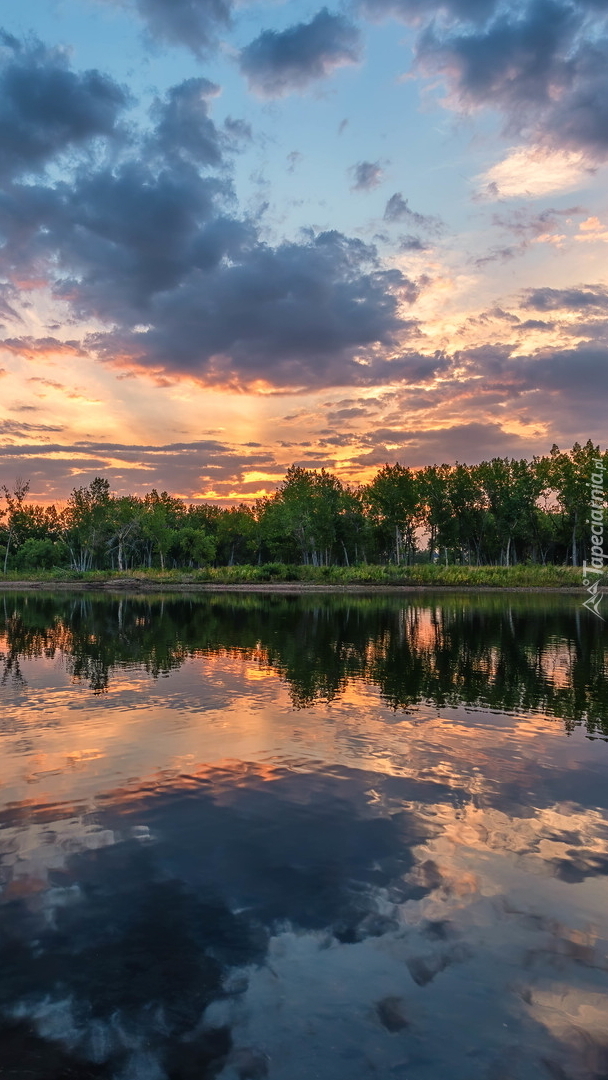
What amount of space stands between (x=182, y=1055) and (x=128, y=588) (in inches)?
3967

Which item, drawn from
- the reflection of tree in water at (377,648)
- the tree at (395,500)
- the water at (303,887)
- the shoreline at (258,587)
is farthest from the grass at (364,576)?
the water at (303,887)

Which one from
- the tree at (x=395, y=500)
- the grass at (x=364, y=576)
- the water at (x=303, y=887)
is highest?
the tree at (x=395, y=500)

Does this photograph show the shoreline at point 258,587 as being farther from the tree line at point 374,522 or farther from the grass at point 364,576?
the tree line at point 374,522

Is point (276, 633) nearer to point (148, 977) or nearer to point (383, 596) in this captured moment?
point (148, 977)

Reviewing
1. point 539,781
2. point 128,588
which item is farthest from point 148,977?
point 128,588

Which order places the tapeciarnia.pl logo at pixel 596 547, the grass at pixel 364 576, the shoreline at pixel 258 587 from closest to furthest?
the tapeciarnia.pl logo at pixel 596 547 → the shoreline at pixel 258 587 → the grass at pixel 364 576

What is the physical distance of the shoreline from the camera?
8725 centimetres

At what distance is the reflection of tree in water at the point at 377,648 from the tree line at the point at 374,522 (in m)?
56.4

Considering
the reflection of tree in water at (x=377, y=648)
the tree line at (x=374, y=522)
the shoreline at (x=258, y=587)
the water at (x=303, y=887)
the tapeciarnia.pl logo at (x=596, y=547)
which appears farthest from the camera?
the tree line at (x=374, y=522)

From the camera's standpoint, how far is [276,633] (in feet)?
131

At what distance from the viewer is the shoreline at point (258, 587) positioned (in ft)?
286

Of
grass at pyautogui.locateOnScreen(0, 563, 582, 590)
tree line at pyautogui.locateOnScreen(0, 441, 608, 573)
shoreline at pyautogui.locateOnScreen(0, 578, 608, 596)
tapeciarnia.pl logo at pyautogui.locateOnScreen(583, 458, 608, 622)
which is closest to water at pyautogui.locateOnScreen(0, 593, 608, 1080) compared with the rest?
tapeciarnia.pl logo at pyautogui.locateOnScreen(583, 458, 608, 622)

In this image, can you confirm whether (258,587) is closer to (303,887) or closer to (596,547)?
(596,547)

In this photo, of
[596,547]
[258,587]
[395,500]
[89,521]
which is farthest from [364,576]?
[89,521]
